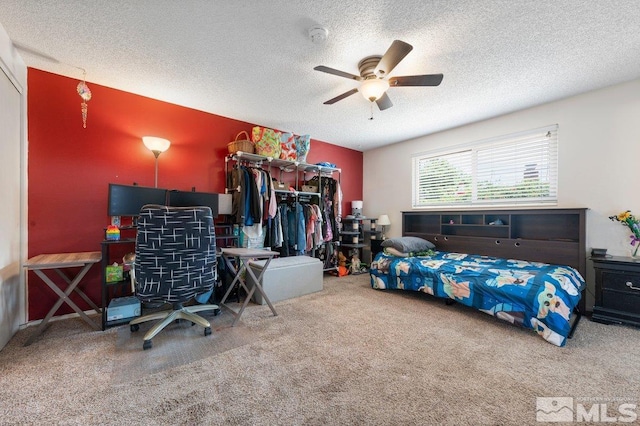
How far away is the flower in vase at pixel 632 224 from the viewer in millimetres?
2600

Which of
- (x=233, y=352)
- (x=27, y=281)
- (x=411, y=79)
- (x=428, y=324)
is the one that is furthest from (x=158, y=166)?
(x=428, y=324)

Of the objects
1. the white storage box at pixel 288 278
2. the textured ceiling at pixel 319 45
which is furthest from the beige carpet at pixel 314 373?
the textured ceiling at pixel 319 45

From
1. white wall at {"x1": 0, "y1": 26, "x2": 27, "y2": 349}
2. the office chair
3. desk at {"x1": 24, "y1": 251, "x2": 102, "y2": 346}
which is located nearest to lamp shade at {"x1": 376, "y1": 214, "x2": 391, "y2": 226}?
the office chair

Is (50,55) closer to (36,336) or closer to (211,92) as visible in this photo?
(211,92)

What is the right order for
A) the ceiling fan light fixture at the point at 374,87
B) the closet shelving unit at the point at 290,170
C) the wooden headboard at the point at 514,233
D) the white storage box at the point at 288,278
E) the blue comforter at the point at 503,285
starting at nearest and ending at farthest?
the blue comforter at the point at 503,285
the ceiling fan light fixture at the point at 374,87
the wooden headboard at the point at 514,233
the white storage box at the point at 288,278
the closet shelving unit at the point at 290,170

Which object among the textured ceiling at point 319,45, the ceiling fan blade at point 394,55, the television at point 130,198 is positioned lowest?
the television at point 130,198

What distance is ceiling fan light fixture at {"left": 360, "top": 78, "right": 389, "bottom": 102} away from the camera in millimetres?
2289

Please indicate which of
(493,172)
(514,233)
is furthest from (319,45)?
(514,233)

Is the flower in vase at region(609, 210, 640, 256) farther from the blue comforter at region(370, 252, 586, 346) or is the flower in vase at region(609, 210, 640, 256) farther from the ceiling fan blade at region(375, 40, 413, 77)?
the ceiling fan blade at region(375, 40, 413, 77)

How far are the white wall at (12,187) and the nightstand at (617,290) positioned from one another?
5291mm

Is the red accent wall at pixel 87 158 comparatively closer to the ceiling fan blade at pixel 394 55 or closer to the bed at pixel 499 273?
the ceiling fan blade at pixel 394 55

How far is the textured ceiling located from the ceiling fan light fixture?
0.23m

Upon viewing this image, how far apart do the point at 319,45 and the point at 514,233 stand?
11.2ft

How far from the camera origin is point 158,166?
3166 mm
